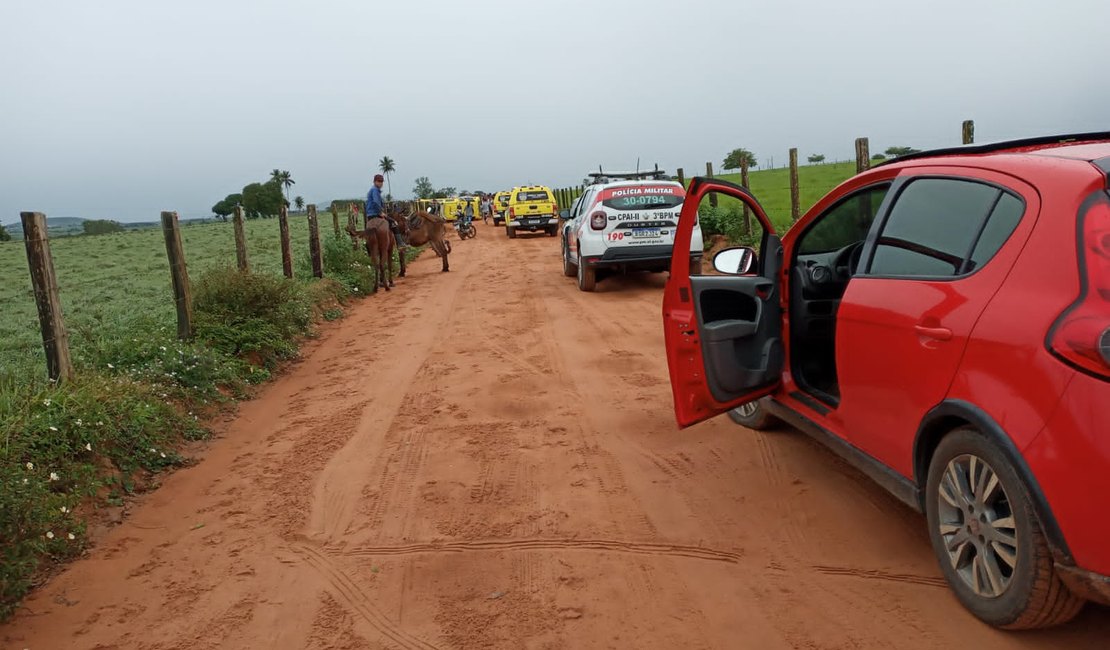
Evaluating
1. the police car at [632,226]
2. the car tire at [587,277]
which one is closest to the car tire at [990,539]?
the police car at [632,226]

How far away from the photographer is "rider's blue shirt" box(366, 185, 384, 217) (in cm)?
1402

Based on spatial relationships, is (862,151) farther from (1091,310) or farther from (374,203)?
(1091,310)

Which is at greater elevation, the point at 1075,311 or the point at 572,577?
the point at 1075,311

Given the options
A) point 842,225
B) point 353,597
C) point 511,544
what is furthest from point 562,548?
point 842,225

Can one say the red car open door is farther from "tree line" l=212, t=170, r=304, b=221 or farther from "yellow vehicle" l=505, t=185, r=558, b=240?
"tree line" l=212, t=170, r=304, b=221

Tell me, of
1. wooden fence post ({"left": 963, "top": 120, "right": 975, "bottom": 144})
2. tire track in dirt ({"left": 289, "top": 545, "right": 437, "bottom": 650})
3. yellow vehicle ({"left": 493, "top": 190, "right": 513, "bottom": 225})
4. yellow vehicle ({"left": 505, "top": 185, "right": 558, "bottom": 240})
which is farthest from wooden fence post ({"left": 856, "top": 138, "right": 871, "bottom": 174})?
yellow vehicle ({"left": 493, "top": 190, "right": 513, "bottom": 225})

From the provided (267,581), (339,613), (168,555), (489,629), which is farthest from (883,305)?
(168,555)

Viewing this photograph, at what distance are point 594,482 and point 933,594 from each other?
1.99m

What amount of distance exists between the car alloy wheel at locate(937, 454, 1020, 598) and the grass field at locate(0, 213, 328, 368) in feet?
21.9

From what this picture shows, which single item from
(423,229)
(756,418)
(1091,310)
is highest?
(423,229)

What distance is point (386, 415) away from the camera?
6195 millimetres

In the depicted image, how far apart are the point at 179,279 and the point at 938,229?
7.10 meters

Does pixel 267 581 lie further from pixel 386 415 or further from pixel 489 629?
pixel 386 415

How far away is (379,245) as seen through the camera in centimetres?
1430
